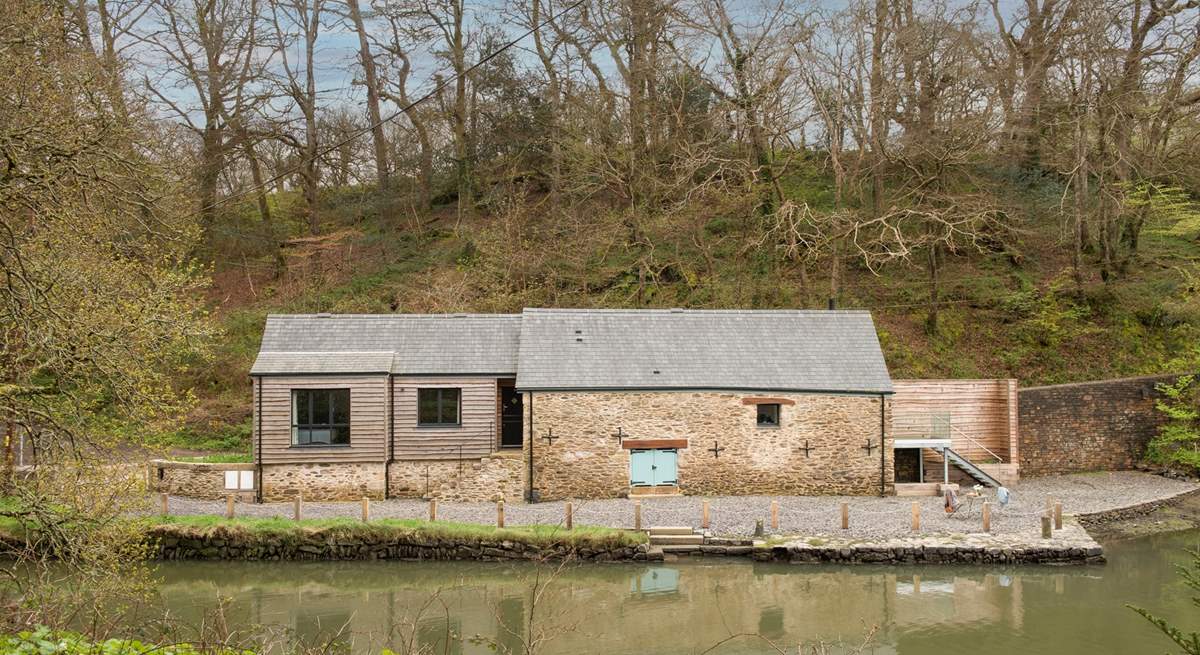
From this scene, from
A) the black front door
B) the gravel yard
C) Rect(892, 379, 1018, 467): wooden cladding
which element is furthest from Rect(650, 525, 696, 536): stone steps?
Rect(892, 379, 1018, 467): wooden cladding

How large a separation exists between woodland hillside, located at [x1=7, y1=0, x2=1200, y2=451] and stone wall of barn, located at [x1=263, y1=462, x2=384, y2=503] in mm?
5510

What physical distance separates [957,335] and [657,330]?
9997mm

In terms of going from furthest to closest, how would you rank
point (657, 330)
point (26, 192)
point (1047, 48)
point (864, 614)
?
point (1047, 48) < point (657, 330) < point (864, 614) < point (26, 192)

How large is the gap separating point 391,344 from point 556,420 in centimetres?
410

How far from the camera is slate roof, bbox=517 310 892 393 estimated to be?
1942 cm

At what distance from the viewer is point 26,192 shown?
8.85 metres

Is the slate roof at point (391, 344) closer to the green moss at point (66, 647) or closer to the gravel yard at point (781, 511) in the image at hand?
the gravel yard at point (781, 511)

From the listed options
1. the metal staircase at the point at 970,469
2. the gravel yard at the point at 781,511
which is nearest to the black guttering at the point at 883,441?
the gravel yard at the point at 781,511

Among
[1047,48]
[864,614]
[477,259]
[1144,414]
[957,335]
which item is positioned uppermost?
[1047,48]

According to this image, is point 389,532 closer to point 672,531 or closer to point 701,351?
point 672,531

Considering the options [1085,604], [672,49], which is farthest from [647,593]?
[672,49]

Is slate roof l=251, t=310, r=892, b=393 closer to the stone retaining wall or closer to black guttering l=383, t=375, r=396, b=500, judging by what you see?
black guttering l=383, t=375, r=396, b=500

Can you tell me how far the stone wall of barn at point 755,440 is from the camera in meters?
19.3

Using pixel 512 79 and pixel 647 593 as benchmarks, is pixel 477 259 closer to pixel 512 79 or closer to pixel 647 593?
pixel 512 79
